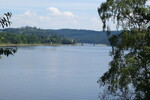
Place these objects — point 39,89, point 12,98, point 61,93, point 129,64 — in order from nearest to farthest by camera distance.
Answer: point 129,64
point 12,98
point 61,93
point 39,89

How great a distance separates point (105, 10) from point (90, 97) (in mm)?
20802

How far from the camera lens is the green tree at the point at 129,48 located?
16.1m

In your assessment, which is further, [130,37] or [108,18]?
[108,18]

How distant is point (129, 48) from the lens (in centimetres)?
1772

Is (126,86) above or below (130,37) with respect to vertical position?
below

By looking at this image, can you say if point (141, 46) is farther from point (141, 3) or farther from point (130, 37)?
point (141, 3)

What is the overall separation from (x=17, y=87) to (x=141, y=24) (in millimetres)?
29457

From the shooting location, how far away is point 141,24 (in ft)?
59.5

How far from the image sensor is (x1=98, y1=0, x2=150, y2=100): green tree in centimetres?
1612

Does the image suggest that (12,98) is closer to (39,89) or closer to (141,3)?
(39,89)

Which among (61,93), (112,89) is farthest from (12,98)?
(112,89)

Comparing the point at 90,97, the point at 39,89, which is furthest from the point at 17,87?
the point at 90,97

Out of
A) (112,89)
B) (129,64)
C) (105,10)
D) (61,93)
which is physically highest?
(105,10)

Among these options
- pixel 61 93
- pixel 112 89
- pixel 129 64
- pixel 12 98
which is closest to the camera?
pixel 129 64
